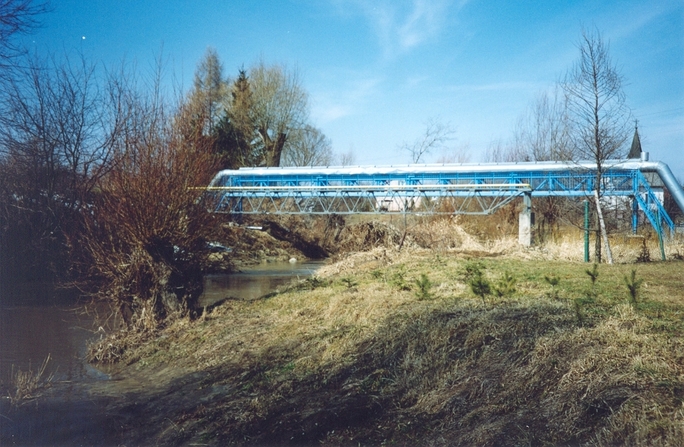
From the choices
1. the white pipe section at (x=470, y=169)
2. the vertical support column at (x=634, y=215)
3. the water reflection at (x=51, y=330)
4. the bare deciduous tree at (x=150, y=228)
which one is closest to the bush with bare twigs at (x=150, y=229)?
the bare deciduous tree at (x=150, y=228)

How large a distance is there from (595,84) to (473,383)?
1281 centimetres

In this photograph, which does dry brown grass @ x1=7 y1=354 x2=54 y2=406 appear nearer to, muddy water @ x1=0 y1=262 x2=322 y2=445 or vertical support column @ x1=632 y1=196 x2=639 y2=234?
muddy water @ x1=0 y1=262 x2=322 y2=445

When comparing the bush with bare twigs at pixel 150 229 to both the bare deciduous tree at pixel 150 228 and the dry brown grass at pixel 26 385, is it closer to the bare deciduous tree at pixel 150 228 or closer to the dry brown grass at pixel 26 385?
the bare deciduous tree at pixel 150 228

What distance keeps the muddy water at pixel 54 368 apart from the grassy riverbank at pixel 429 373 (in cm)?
42

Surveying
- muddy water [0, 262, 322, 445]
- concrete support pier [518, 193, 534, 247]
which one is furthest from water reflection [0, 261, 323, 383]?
concrete support pier [518, 193, 534, 247]

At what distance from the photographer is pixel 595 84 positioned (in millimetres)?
15719

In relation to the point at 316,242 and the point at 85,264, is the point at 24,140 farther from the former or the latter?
the point at 316,242

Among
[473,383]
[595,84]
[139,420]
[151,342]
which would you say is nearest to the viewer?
[473,383]

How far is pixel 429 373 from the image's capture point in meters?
5.96

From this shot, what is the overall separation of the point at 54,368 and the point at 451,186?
1988 cm

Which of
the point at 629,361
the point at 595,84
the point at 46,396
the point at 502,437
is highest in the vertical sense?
the point at 595,84

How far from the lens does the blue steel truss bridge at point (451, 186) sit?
23.4 metres

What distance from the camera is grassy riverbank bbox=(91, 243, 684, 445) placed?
14.8 feet

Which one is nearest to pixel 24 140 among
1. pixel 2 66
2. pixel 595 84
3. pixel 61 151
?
pixel 61 151
